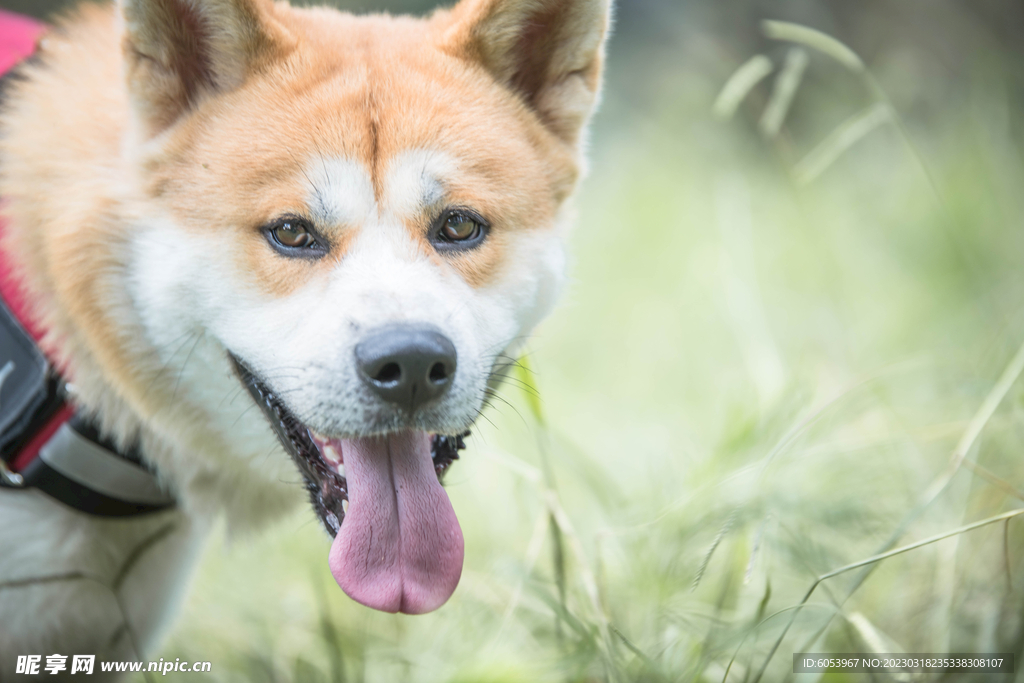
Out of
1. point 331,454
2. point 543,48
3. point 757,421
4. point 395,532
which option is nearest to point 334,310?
point 331,454

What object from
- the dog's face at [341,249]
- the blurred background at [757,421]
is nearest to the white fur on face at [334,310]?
the dog's face at [341,249]

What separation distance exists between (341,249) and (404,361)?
421 mm

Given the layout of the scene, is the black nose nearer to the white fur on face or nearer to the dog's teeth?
the white fur on face

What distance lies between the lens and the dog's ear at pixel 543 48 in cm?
223

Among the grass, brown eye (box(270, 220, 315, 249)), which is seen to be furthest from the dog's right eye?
the grass

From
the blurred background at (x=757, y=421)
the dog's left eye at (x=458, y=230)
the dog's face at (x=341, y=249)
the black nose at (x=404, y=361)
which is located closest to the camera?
the black nose at (x=404, y=361)

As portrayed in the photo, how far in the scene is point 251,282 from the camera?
190 centimetres

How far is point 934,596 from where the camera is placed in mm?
2609

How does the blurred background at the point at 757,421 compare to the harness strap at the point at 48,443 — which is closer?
the harness strap at the point at 48,443

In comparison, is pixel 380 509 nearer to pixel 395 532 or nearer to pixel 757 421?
pixel 395 532

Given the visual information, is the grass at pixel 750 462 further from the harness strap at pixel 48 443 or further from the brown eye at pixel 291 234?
the brown eye at pixel 291 234

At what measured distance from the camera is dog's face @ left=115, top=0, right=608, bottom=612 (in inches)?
71.1

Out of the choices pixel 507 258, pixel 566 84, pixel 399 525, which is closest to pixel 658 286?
pixel 566 84

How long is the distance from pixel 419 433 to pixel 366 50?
1.18m
